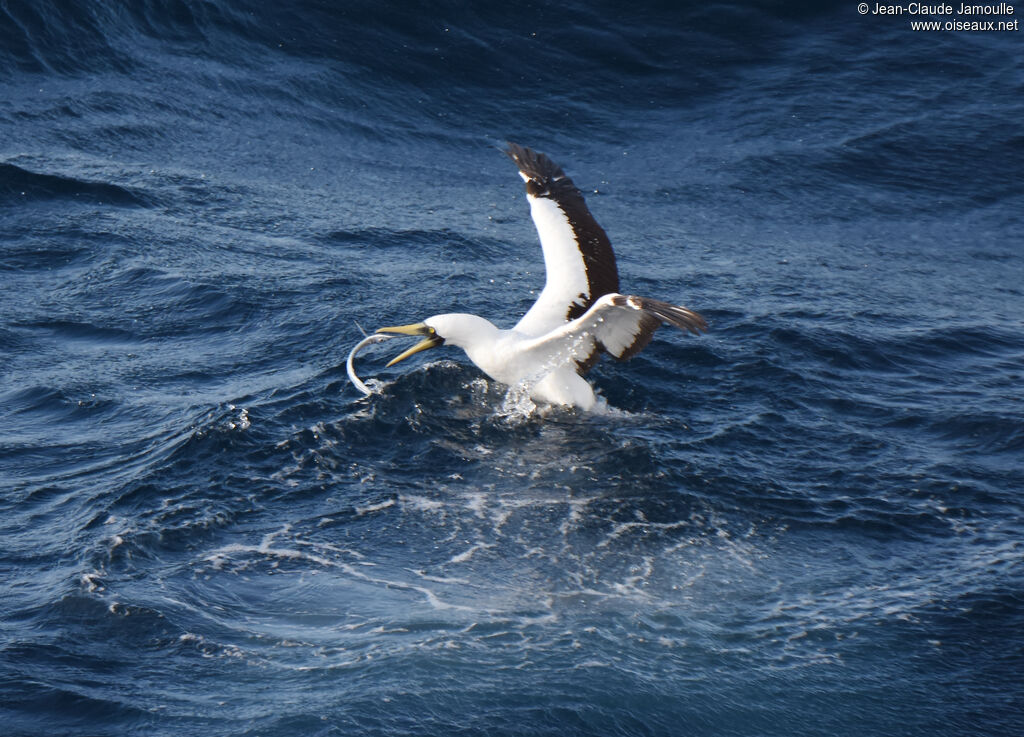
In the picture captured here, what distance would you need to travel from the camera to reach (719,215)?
43.7 ft

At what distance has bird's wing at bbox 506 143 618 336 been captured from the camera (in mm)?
9492

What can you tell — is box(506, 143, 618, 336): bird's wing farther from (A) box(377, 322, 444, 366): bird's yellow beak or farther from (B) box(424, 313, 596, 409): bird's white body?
(A) box(377, 322, 444, 366): bird's yellow beak

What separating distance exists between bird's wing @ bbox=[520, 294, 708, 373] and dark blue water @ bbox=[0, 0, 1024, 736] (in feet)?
1.82

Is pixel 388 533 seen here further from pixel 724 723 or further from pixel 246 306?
pixel 246 306

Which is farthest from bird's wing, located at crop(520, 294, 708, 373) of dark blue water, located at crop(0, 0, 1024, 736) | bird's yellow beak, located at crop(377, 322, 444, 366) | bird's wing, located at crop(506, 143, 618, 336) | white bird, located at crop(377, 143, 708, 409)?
bird's yellow beak, located at crop(377, 322, 444, 366)

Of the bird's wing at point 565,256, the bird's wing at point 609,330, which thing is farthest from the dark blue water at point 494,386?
the bird's wing at point 565,256

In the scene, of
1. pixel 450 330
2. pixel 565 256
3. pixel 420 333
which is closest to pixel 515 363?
pixel 450 330

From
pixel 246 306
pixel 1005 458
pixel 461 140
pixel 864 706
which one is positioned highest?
pixel 461 140

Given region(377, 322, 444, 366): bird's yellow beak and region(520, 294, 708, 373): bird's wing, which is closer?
region(520, 294, 708, 373): bird's wing

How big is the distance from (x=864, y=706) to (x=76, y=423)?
594 cm

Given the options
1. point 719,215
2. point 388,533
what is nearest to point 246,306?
point 388,533

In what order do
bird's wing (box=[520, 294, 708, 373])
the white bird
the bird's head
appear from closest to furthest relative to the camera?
bird's wing (box=[520, 294, 708, 373]), the white bird, the bird's head

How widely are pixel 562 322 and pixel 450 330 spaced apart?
90 cm

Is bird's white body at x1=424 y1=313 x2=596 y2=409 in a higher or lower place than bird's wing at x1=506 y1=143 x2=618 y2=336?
lower
